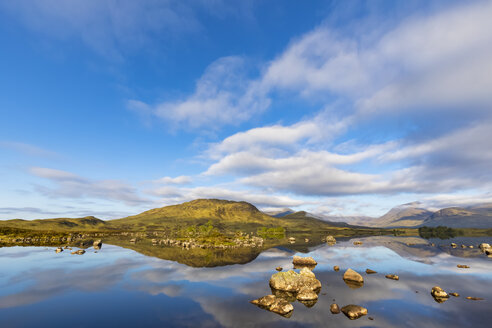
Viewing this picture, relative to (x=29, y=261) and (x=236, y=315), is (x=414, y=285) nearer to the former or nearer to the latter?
(x=236, y=315)

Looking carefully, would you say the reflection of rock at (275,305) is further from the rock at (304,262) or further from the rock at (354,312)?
the rock at (304,262)

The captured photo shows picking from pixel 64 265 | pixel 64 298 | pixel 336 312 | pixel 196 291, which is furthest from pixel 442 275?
pixel 64 265

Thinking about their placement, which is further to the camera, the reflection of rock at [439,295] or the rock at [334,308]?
the reflection of rock at [439,295]

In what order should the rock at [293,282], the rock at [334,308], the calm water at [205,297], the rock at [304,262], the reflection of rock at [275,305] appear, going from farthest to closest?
the rock at [304,262]
the rock at [293,282]
the rock at [334,308]
the reflection of rock at [275,305]
the calm water at [205,297]

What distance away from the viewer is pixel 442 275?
58.3 m

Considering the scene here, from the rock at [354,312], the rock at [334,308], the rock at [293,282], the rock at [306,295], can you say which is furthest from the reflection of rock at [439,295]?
the rock at [306,295]

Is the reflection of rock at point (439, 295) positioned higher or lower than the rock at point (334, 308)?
lower

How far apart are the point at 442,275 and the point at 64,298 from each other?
84157 millimetres

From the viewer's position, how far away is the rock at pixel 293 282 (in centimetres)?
4378

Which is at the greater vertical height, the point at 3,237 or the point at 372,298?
the point at 3,237

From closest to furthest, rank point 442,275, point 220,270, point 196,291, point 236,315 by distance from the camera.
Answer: point 236,315 → point 196,291 → point 442,275 → point 220,270

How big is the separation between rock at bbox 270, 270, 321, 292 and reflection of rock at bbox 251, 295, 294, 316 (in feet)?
27.8

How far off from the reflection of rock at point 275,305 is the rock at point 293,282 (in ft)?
27.8

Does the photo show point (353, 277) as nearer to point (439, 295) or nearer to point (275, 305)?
point (439, 295)
